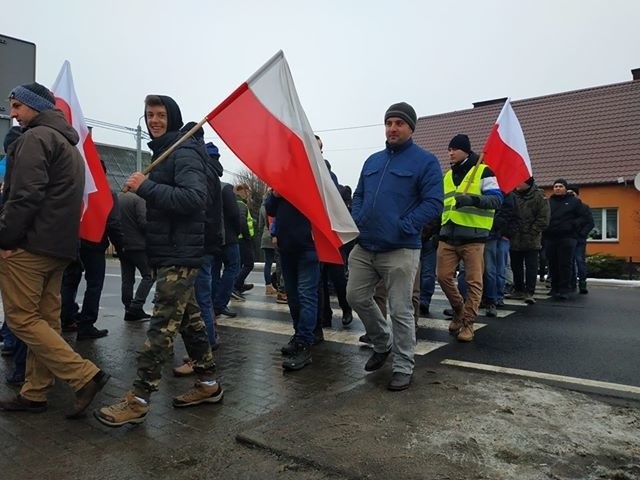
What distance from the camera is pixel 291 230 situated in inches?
200

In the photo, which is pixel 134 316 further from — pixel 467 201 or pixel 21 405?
pixel 467 201

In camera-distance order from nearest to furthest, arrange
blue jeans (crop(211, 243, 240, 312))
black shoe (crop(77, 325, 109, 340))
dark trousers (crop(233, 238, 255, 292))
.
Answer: black shoe (crop(77, 325, 109, 340)) < blue jeans (crop(211, 243, 240, 312)) < dark trousers (crop(233, 238, 255, 292))

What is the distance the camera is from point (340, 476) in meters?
2.77

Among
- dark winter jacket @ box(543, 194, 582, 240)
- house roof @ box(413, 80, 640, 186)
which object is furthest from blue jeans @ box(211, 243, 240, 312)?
house roof @ box(413, 80, 640, 186)

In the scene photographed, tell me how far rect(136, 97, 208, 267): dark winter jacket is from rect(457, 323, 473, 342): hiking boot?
11.2 feet

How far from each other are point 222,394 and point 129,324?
363 cm

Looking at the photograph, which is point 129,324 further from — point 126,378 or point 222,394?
point 222,394

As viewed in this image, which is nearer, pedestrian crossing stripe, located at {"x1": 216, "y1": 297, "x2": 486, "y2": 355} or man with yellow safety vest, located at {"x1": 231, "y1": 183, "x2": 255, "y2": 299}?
pedestrian crossing stripe, located at {"x1": 216, "y1": 297, "x2": 486, "y2": 355}

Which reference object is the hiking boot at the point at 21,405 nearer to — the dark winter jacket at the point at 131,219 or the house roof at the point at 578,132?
the dark winter jacket at the point at 131,219

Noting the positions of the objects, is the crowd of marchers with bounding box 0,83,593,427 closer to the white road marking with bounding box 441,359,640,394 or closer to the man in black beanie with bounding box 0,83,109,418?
the man in black beanie with bounding box 0,83,109,418

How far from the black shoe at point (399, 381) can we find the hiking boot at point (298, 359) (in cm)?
95

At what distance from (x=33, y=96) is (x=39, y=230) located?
90 centimetres

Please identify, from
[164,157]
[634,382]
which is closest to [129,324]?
[164,157]

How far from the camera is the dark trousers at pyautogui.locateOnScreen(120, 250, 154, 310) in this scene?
7.43m
